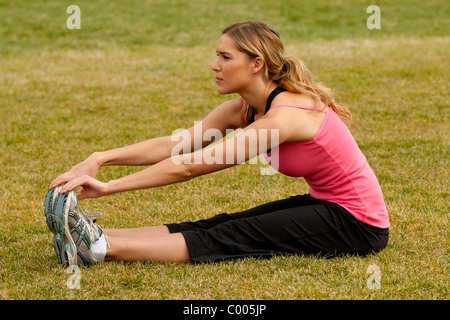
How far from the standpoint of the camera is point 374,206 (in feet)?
12.7

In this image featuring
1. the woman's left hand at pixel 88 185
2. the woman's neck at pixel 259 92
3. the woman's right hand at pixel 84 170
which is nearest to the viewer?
the woman's left hand at pixel 88 185

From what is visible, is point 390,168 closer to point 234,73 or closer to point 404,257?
point 404,257

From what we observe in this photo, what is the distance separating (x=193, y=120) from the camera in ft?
26.5

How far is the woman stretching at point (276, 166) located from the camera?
3.53 meters

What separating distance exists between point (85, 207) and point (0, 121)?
3.30 m

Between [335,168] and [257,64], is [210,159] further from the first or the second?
[335,168]

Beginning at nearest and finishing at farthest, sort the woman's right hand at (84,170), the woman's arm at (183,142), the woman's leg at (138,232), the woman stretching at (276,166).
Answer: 1. the woman stretching at (276,166)
2. the woman's right hand at (84,170)
3. the woman's leg at (138,232)
4. the woman's arm at (183,142)

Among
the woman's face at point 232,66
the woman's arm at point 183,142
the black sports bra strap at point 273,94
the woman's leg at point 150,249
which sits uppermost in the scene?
the woman's face at point 232,66

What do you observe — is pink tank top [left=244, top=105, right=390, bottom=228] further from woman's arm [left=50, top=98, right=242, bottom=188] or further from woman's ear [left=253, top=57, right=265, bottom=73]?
woman's arm [left=50, top=98, right=242, bottom=188]

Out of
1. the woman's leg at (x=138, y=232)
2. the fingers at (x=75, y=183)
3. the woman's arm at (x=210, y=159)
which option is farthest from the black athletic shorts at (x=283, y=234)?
the fingers at (x=75, y=183)

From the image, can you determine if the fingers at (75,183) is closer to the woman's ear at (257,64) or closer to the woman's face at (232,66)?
the woman's face at (232,66)

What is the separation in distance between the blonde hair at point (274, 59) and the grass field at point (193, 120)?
0.97 metres

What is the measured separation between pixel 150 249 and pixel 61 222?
544 millimetres

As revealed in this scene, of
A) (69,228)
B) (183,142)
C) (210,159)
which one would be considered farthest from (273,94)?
(69,228)
